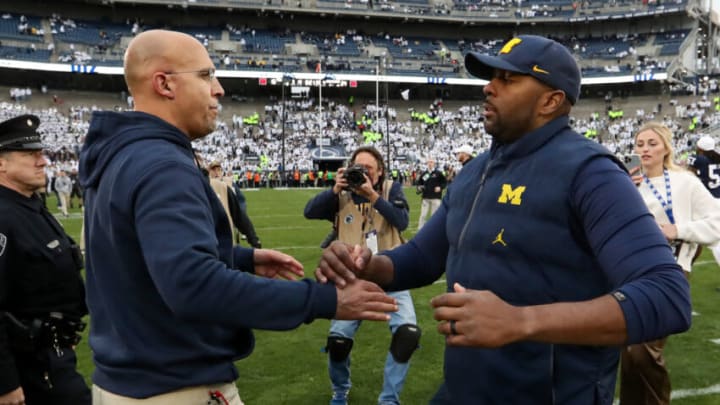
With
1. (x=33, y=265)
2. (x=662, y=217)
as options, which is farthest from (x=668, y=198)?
(x=33, y=265)

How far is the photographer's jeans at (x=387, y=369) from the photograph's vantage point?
4.72 m

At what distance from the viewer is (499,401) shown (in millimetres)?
2094

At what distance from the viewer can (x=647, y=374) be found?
14.1 feet

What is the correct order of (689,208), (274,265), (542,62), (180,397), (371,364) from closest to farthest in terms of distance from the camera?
1. (180,397)
2. (542,62)
3. (274,265)
4. (689,208)
5. (371,364)

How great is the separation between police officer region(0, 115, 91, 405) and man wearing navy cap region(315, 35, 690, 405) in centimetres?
187

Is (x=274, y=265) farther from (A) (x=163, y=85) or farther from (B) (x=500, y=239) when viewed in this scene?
(B) (x=500, y=239)

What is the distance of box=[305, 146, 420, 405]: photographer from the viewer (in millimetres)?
4734

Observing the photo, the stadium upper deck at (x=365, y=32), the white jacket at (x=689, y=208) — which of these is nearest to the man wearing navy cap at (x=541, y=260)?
the white jacket at (x=689, y=208)

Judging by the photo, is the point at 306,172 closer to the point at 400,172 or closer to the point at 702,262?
the point at 400,172

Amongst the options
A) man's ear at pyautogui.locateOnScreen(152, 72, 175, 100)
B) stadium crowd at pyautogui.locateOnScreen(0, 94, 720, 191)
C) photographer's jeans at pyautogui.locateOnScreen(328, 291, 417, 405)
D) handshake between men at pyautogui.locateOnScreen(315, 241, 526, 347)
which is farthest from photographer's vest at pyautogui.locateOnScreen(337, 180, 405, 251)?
stadium crowd at pyautogui.locateOnScreen(0, 94, 720, 191)

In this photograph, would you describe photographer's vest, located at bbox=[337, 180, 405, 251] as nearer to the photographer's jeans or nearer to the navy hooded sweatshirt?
the photographer's jeans

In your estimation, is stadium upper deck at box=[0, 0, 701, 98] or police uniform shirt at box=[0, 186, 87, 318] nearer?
police uniform shirt at box=[0, 186, 87, 318]

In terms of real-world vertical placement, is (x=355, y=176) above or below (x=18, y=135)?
below

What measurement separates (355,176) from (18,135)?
96.2 inches
